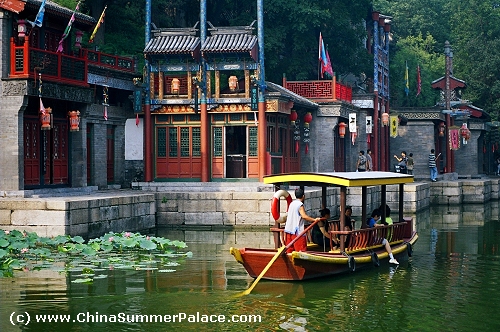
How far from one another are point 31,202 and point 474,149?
34.9 metres

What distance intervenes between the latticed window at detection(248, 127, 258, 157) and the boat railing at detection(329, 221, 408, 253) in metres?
11.0

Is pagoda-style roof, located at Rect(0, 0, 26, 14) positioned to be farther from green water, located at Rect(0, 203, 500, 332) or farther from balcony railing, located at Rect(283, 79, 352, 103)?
balcony railing, located at Rect(283, 79, 352, 103)

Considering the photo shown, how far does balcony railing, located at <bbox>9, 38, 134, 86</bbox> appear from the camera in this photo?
2420 centimetres

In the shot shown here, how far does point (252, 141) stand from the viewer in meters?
31.3

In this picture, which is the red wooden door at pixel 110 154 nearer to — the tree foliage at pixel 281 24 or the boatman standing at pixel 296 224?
the tree foliage at pixel 281 24

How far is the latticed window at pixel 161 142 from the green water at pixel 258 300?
11.5 m

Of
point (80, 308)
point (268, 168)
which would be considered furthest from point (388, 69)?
point (80, 308)

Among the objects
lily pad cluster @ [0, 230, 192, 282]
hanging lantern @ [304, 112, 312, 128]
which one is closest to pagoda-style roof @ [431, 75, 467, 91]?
hanging lantern @ [304, 112, 312, 128]

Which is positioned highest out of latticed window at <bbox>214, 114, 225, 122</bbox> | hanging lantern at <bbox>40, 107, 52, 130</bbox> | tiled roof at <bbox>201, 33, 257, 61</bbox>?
tiled roof at <bbox>201, 33, 257, 61</bbox>

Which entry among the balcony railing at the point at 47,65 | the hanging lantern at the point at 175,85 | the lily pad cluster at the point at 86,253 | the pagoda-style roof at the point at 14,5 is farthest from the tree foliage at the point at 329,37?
the lily pad cluster at the point at 86,253

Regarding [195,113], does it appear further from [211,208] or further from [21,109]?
[21,109]

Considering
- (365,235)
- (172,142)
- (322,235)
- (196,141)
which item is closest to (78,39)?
(172,142)

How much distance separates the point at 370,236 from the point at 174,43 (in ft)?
48.9

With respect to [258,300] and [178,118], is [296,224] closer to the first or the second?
[258,300]
